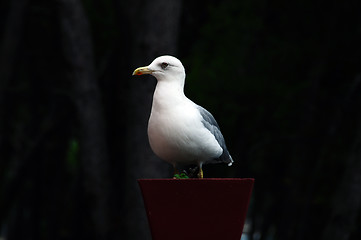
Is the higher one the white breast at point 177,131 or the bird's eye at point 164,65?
the bird's eye at point 164,65

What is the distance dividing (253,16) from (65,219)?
40.8 ft

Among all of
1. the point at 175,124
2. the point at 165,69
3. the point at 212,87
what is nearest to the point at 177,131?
the point at 175,124

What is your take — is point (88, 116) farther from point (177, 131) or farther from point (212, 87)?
point (177, 131)

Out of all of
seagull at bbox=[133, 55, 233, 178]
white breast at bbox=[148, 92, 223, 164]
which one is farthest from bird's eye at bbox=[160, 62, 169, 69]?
white breast at bbox=[148, 92, 223, 164]

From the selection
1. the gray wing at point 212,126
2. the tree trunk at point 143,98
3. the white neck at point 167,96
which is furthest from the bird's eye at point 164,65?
the tree trunk at point 143,98

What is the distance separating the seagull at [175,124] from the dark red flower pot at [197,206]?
359 millimetres

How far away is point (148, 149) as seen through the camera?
12492 millimetres

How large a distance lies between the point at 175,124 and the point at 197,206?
0.65 m

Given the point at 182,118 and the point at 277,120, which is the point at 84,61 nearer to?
the point at 277,120

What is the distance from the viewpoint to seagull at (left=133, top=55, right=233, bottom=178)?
593 cm

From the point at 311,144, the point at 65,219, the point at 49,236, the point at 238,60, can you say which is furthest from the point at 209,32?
the point at 65,219

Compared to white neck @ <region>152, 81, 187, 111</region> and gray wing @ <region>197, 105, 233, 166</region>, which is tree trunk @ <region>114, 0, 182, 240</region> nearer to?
gray wing @ <region>197, 105, 233, 166</region>

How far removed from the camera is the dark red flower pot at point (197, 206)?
→ 5711 mm

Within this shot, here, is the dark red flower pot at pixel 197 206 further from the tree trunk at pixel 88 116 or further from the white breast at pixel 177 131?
the tree trunk at pixel 88 116
